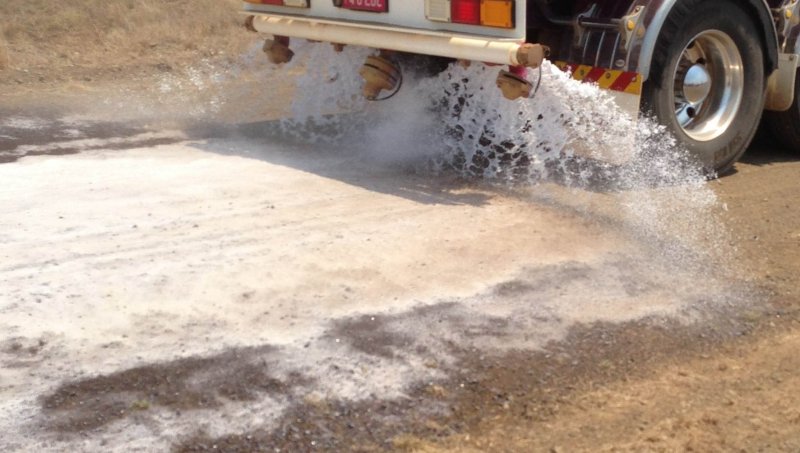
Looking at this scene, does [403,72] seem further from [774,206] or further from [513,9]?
[774,206]

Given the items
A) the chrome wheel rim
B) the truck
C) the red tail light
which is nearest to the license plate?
the truck

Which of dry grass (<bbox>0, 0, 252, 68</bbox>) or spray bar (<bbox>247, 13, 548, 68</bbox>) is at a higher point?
spray bar (<bbox>247, 13, 548, 68</bbox>)

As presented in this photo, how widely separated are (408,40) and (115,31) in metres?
5.55

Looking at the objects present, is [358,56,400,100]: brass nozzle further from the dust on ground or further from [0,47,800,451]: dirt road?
the dust on ground

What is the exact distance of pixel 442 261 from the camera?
15.7 ft

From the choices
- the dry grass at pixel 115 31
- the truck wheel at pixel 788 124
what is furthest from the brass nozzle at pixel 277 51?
the dry grass at pixel 115 31

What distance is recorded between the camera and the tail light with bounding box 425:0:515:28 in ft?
18.0

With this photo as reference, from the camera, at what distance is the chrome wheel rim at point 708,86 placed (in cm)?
636

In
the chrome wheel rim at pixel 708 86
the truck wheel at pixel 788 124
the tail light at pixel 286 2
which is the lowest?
the truck wheel at pixel 788 124

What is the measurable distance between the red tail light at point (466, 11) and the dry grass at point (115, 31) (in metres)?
4.94

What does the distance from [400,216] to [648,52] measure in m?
1.67

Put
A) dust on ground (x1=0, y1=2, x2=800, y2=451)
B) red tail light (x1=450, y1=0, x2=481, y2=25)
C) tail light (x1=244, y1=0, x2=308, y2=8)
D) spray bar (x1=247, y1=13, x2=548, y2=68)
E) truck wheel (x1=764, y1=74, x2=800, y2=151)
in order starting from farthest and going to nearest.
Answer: truck wheel (x1=764, y1=74, x2=800, y2=151) < tail light (x1=244, y1=0, x2=308, y2=8) < red tail light (x1=450, y1=0, x2=481, y2=25) < spray bar (x1=247, y1=13, x2=548, y2=68) < dust on ground (x1=0, y1=2, x2=800, y2=451)

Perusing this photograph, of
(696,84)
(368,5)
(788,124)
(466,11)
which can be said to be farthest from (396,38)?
(788,124)

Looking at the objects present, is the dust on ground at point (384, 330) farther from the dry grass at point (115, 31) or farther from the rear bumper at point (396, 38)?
the dry grass at point (115, 31)
